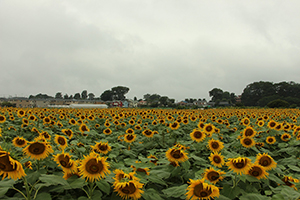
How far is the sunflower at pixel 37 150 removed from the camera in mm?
1947

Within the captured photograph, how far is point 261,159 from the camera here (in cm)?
225

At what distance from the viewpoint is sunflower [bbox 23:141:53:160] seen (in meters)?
1.95

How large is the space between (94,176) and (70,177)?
32 centimetres

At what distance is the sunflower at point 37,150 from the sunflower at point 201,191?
5.01 ft

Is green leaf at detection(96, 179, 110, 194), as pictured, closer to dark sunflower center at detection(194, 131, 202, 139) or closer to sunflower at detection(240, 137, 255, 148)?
dark sunflower center at detection(194, 131, 202, 139)

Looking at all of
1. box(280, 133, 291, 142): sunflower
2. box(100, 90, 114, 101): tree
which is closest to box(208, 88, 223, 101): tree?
box(100, 90, 114, 101): tree

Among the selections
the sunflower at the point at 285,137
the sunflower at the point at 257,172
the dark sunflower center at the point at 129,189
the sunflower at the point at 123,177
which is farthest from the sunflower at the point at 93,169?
the sunflower at the point at 285,137

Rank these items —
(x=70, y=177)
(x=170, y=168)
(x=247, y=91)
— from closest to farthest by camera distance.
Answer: (x=70, y=177) < (x=170, y=168) < (x=247, y=91)

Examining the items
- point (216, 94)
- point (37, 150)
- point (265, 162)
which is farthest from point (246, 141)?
point (216, 94)

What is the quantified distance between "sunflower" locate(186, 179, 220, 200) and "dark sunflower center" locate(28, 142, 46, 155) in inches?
62.6

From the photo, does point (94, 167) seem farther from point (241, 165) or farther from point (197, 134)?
point (197, 134)

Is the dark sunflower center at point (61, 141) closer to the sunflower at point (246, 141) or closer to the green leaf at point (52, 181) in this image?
the green leaf at point (52, 181)

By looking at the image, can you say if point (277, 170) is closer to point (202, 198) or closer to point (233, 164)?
point (233, 164)

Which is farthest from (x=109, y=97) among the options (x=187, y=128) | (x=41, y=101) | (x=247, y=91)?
(x=187, y=128)
